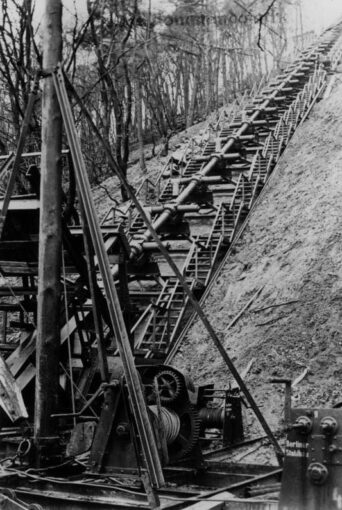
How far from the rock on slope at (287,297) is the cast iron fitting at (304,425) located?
590 cm

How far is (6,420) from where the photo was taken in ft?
38.6

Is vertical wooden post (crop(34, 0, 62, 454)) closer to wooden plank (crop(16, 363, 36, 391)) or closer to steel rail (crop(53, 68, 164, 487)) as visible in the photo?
steel rail (crop(53, 68, 164, 487))

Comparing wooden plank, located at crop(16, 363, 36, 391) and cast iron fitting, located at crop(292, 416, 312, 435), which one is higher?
cast iron fitting, located at crop(292, 416, 312, 435)

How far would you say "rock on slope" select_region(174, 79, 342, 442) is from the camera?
12.9 metres

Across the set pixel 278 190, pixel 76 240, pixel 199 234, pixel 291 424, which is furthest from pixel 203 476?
pixel 278 190

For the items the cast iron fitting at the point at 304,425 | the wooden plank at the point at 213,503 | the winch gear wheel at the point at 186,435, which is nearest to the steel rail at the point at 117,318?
the wooden plank at the point at 213,503

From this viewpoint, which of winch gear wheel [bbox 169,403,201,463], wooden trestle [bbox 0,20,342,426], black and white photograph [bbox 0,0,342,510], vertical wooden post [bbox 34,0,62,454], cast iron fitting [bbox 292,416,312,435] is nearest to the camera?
cast iron fitting [bbox 292,416,312,435]

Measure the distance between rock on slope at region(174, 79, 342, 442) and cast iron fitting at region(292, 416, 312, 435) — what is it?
590cm

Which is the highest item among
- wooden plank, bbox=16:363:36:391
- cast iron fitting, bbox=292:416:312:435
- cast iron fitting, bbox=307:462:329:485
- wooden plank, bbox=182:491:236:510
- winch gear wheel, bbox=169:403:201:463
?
cast iron fitting, bbox=292:416:312:435

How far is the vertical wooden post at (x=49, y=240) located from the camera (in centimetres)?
902

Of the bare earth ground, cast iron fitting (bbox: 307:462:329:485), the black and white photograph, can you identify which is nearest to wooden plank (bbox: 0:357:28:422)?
the black and white photograph

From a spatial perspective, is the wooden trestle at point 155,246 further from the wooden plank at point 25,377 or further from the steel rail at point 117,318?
the steel rail at point 117,318

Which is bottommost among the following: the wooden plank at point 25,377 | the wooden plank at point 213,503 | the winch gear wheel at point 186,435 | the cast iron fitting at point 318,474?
the wooden plank at point 25,377

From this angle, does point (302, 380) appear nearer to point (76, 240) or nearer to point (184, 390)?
point (184, 390)
